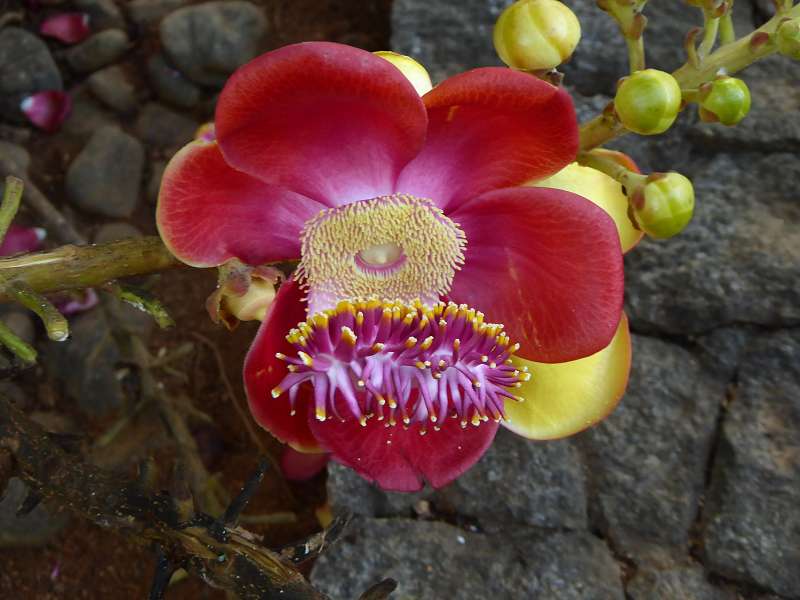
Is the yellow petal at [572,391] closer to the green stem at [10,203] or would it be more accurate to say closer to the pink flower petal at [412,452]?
the pink flower petal at [412,452]

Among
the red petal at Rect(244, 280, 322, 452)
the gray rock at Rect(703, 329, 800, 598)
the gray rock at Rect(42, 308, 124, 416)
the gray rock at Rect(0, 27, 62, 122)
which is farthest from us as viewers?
the gray rock at Rect(0, 27, 62, 122)

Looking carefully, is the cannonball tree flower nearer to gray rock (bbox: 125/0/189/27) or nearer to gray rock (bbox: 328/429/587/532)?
gray rock (bbox: 328/429/587/532)

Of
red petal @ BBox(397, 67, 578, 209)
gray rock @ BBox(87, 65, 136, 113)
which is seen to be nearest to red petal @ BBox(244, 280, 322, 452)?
red petal @ BBox(397, 67, 578, 209)

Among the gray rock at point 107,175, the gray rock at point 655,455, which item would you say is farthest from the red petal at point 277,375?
the gray rock at point 107,175

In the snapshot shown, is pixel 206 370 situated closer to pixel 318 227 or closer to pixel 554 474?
pixel 554 474

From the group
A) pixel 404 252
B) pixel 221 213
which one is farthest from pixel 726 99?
pixel 221 213

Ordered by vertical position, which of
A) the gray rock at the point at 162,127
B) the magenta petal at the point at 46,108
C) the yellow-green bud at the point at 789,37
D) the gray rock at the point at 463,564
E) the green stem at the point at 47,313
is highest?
the yellow-green bud at the point at 789,37

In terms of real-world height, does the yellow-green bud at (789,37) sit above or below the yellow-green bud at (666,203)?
above
